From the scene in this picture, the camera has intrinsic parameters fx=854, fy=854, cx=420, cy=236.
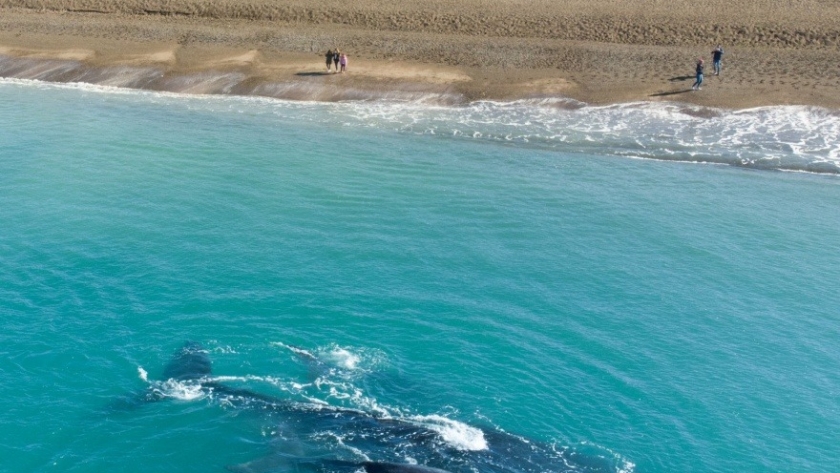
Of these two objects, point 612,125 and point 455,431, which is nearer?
point 455,431

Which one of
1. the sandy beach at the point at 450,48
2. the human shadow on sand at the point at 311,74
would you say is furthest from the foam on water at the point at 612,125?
the human shadow on sand at the point at 311,74

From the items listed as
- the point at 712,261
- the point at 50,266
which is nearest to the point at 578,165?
the point at 712,261

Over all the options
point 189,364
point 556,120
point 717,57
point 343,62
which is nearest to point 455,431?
point 189,364

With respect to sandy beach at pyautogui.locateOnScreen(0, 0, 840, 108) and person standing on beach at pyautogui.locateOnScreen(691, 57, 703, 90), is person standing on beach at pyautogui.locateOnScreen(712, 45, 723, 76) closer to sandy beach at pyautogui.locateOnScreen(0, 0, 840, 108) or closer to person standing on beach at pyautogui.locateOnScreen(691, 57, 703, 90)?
sandy beach at pyautogui.locateOnScreen(0, 0, 840, 108)

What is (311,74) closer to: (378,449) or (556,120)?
(556,120)

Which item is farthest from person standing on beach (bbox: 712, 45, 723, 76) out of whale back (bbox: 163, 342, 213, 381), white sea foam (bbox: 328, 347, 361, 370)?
whale back (bbox: 163, 342, 213, 381)

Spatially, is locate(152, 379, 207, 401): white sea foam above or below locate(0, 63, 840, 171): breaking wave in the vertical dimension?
below

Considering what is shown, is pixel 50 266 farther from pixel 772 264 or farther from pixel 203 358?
pixel 772 264
